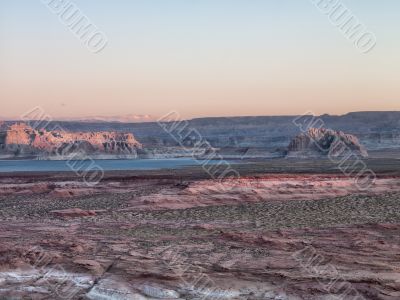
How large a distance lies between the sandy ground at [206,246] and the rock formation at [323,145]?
220 ft

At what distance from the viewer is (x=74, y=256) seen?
1455cm

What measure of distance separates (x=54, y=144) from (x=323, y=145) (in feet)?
197

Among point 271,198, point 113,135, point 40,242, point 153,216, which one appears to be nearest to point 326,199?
point 271,198

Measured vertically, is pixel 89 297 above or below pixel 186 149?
above

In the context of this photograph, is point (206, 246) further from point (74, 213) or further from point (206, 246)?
point (74, 213)

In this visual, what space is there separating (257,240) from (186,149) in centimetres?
13062

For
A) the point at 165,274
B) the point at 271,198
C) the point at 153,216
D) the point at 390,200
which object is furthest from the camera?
the point at 271,198

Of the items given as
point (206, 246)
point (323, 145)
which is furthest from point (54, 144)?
point (206, 246)

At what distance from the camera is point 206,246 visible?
51.3 ft

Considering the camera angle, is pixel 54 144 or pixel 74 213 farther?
pixel 54 144

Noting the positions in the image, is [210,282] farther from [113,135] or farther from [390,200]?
[113,135]

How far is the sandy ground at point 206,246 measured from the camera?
11781 millimetres

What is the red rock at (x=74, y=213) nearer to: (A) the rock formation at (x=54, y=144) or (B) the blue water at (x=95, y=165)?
(B) the blue water at (x=95, y=165)

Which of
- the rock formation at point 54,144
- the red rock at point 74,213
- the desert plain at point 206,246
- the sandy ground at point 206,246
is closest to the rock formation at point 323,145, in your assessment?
the rock formation at point 54,144
